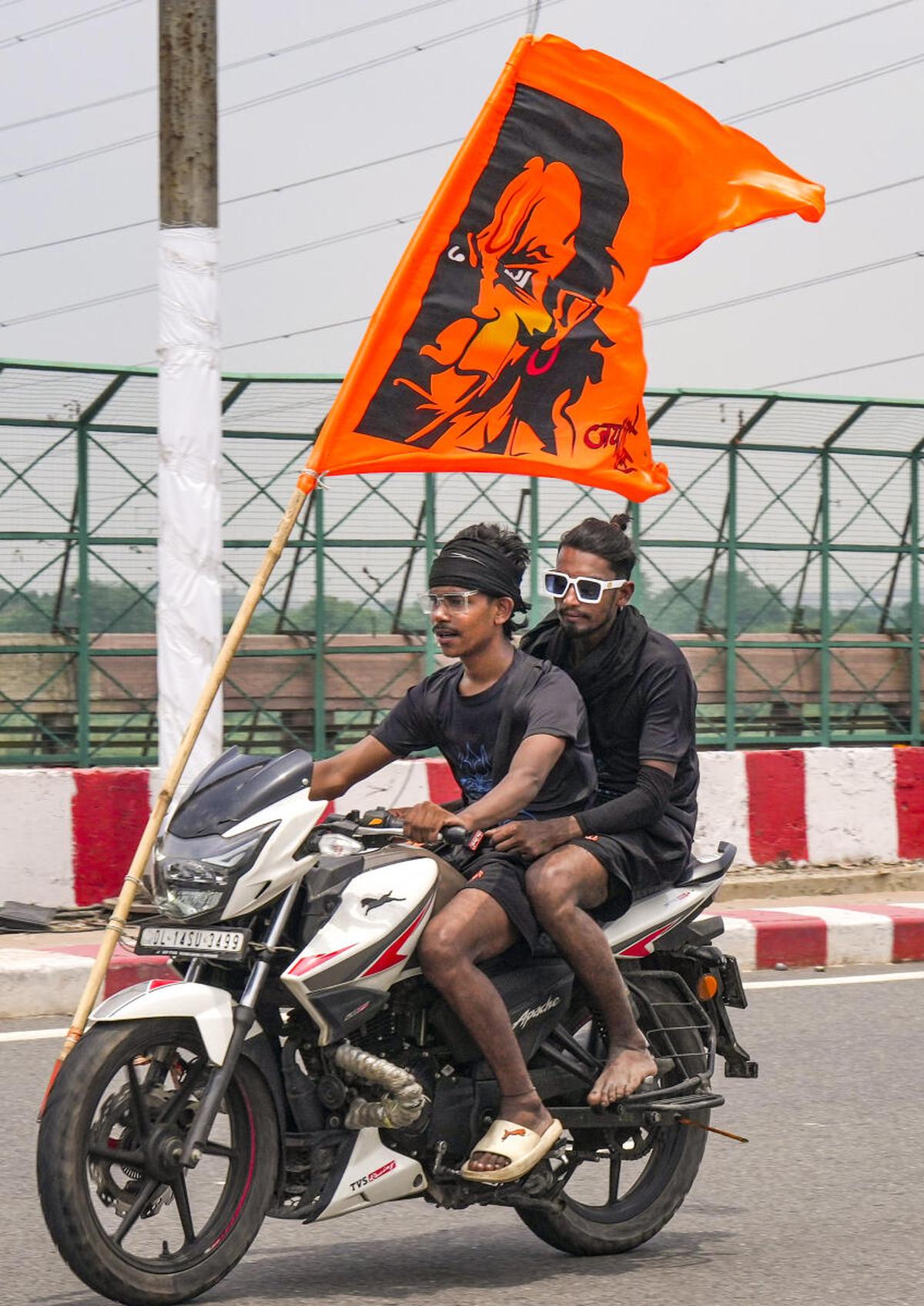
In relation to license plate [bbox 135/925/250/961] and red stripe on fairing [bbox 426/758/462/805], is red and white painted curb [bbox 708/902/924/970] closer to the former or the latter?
red stripe on fairing [bbox 426/758/462/805]

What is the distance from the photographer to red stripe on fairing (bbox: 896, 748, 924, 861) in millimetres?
10797

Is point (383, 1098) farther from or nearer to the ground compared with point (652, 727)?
nearer to the ground

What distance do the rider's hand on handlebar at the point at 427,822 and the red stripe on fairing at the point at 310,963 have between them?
10.7 inches

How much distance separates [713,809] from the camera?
10320 mm

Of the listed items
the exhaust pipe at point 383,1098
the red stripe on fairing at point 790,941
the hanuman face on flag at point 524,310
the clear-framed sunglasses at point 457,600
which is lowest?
the red stripe on fairing at point 790,941

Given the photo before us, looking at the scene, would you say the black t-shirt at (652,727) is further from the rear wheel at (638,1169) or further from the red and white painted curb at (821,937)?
the red and white painted curb at (821,937)

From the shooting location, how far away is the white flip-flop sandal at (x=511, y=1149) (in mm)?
4148

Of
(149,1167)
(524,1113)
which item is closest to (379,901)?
(524,1113)

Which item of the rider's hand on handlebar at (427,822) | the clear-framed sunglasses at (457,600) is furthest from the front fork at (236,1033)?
the clear-framed sunglasses at (457,600)

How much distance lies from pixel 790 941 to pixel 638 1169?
437cm

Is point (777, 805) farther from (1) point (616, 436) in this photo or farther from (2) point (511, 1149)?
(2) point (511, 1149)

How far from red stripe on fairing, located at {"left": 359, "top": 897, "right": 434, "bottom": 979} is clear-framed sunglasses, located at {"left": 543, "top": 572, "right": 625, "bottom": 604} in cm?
91

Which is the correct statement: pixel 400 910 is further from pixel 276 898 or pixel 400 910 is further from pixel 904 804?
pixel 904 804

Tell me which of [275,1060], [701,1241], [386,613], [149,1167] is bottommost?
[701,1241]
